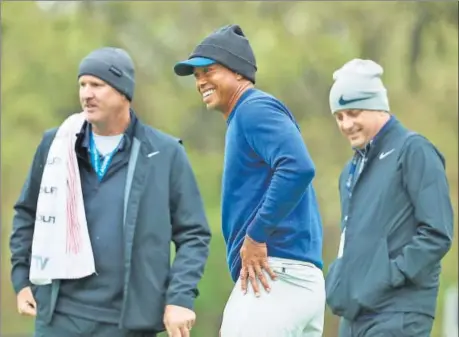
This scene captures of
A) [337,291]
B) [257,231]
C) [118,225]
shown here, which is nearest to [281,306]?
[257,231]

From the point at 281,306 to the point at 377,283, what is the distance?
1.10 m

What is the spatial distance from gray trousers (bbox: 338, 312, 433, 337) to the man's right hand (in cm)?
153

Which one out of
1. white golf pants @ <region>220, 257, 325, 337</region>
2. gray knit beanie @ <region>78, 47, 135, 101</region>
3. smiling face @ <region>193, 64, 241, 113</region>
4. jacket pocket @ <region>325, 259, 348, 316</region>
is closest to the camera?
white golf pants @ <region>220, 257, 325, 337</region>

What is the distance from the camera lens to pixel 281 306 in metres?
4.83

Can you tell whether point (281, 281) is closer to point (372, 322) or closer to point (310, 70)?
point (372, 322)

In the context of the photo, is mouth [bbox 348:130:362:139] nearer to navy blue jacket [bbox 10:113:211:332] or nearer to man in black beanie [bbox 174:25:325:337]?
navy blue jacket [bbox 10:113:211:332]

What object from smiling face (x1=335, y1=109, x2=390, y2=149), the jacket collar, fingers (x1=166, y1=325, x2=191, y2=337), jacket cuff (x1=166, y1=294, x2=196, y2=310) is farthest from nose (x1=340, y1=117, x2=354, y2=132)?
fingers (x1=166, y1=325, x2=191, y2=337)

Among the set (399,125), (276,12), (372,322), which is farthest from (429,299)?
(276,12)

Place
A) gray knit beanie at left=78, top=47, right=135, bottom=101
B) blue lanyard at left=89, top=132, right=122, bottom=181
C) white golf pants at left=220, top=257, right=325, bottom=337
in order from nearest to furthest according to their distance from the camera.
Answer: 1. white golf pants at left=220, top=257, right=325, bottom=337
2. blue lanyard at left=89, top=132, right=122, bottom=181
3. gray knit beanie at left=78, top=47, right=135, bottom=101

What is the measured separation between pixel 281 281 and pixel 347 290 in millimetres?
1164

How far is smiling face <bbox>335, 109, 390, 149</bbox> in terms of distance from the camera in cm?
608

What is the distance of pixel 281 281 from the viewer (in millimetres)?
4852

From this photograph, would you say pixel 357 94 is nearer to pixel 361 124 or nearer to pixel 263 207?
pixel 361 124

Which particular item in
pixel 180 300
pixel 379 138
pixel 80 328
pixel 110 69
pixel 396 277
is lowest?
pixel 80 328
